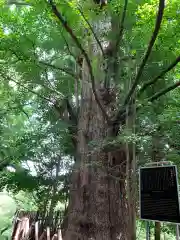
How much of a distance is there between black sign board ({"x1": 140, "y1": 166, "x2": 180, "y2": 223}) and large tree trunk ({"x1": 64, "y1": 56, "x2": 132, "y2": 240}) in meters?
0.53

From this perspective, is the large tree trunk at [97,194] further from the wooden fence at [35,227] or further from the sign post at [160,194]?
the wooden fence at [35,227]

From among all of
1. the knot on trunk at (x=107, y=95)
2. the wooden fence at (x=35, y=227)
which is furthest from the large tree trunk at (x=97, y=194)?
the wooden fence at (x=35, y=227)

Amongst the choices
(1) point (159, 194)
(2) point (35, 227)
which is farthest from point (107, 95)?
(2) point (35, 227)

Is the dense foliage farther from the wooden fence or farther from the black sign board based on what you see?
the black sign board

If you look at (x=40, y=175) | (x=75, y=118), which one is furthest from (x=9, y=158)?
(x=75, y=118)

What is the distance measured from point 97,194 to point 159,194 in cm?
103

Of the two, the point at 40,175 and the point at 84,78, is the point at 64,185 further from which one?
the point at 84,78

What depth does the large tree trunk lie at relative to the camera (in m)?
2.78

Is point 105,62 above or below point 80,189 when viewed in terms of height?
above

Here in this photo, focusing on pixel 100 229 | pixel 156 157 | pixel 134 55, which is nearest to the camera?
pixel 100 229

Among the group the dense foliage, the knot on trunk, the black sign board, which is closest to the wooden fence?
the dense foliage

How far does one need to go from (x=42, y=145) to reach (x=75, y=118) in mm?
810

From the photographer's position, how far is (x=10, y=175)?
4172 mm

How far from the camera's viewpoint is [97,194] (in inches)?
117
